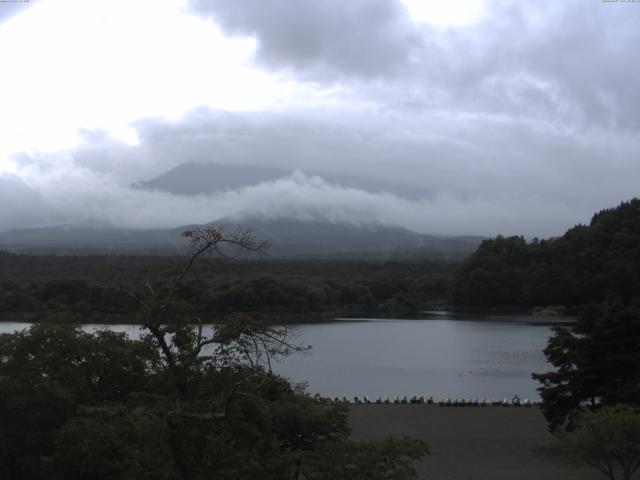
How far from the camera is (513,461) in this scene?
49.2ft

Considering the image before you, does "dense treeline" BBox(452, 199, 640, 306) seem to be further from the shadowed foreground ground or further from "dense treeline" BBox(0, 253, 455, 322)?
the shadowed foreground ground

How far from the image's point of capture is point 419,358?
36656 mm

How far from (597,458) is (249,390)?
773cm

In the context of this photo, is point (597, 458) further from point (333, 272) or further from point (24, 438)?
point (333, 272)

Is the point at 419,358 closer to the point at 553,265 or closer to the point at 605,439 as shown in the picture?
the point at 605,439

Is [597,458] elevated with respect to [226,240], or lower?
lower

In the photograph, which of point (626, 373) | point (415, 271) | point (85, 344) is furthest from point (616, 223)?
point (85, 344)

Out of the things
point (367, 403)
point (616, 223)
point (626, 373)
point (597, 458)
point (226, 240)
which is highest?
point (616, 223)

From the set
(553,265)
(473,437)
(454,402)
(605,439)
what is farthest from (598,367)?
(553,265)

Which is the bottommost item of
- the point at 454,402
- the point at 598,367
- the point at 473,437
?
the point at 454,402

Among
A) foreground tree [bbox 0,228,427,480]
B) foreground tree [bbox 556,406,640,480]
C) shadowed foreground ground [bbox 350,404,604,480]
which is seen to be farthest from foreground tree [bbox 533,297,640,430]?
foreground tree [bbox 0,228,427,480]

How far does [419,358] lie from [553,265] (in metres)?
35.9

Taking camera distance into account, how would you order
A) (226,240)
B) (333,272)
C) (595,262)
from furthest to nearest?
(333,272) → (595,262) → (226,240)

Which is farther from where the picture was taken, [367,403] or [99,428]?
[367,403]
